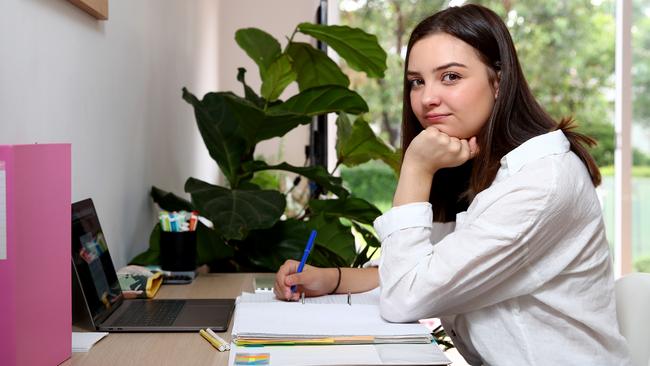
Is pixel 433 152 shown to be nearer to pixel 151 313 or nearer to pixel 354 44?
pixel 151 313

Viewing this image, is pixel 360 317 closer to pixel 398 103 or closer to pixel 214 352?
pixel 214 352

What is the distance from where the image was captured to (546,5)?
15.6ft

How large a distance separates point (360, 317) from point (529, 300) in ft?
0.93

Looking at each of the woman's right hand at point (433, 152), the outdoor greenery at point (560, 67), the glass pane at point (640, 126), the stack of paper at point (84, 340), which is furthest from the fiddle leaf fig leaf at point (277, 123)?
the glass pane at point (640, 126)

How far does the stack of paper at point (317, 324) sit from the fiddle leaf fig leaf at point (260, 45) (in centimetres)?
101

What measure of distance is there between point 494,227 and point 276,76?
118 centimetres

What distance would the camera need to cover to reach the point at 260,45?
7.70 ft

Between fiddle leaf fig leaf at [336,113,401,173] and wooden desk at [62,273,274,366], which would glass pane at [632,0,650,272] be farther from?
wooden desk at [62,273,274,366]

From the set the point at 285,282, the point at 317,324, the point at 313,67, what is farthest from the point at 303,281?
the point at 313,67

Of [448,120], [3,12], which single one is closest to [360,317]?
[448,120]

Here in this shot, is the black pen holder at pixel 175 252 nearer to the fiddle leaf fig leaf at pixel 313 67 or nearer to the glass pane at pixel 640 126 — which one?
the fiddle leaf fig leaf at pixel 313 67

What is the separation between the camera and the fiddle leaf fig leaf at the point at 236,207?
1.88 meters

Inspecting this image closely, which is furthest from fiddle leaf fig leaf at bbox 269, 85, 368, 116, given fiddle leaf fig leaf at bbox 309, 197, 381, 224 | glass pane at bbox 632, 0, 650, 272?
glass pane at bbox 632, 0, 650, 272

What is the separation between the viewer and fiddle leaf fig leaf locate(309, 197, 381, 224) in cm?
224
